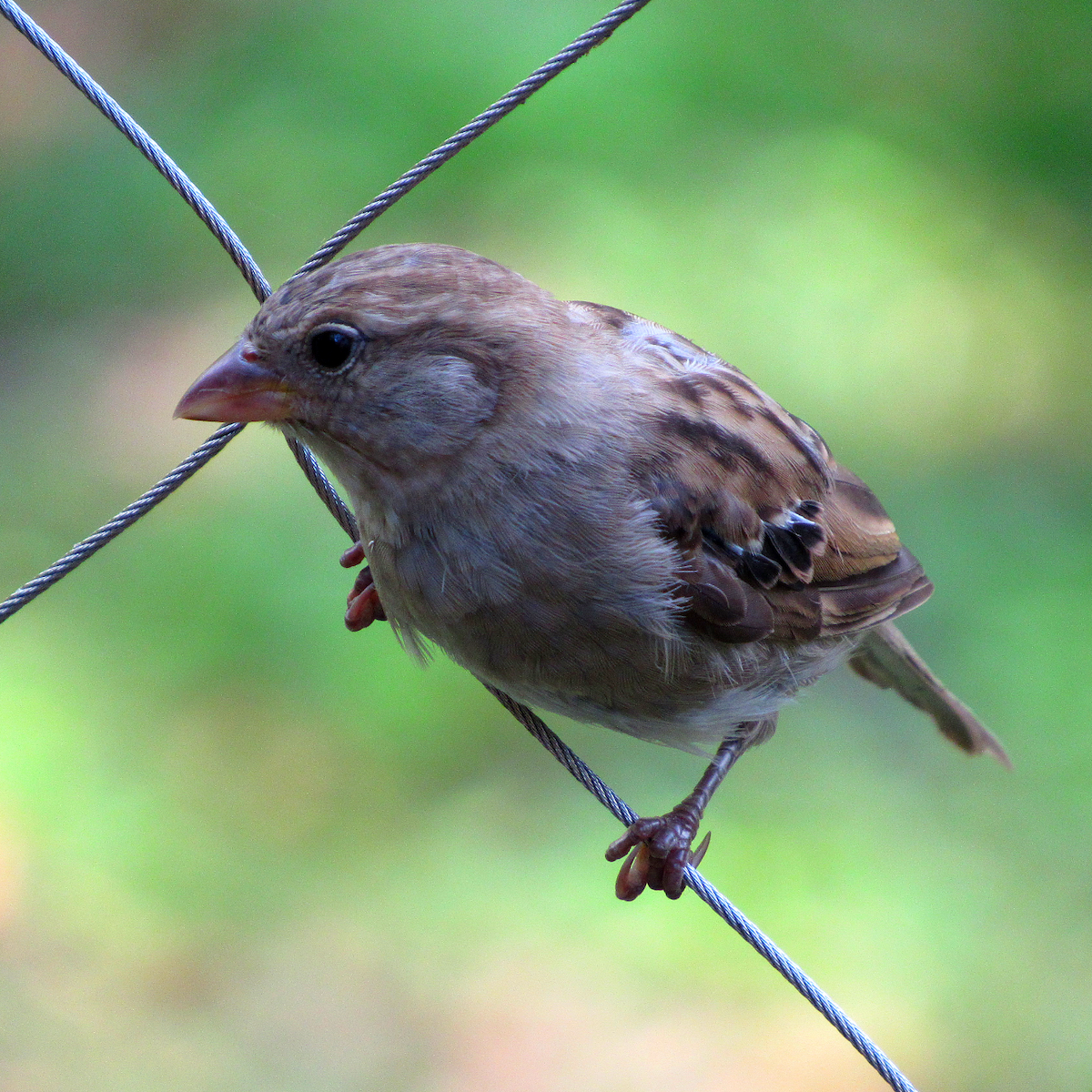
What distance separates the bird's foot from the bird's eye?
4.35 ft

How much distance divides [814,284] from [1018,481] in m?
1.58

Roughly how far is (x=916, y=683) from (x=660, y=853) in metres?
1.45

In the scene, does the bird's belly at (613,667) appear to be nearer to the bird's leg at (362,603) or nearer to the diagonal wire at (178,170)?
the bird's leg at (362,603)

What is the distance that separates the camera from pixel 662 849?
3.33 meters

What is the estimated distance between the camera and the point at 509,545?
284 centimetres

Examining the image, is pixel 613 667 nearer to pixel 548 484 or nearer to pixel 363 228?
pixel 548 484

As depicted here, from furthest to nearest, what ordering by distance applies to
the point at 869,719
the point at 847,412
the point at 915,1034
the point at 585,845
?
the point at 847,412
the point at 869,719
the point at 585,845
the point at 915,1034

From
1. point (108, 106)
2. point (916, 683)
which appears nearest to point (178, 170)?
point (108, 106)

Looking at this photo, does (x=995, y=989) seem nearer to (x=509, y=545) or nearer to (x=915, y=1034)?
(x=915, y=1034)

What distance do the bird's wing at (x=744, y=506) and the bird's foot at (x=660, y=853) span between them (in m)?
0.51

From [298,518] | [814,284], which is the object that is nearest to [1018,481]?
[814,284]

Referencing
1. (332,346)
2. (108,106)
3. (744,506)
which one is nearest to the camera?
(108,106)

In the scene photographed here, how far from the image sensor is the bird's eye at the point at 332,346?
269cm

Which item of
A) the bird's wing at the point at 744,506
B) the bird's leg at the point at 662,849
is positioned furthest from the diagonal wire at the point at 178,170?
the bird's leg at the point at 662,849
